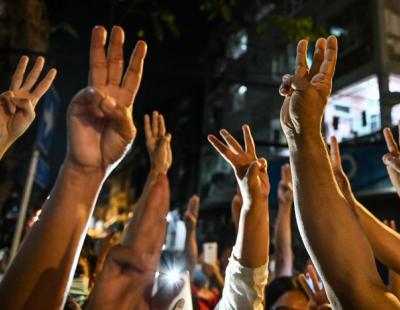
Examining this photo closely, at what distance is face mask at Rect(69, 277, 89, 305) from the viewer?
8.54ft

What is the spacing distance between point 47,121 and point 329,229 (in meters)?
5.48

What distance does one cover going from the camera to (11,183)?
8.23 m

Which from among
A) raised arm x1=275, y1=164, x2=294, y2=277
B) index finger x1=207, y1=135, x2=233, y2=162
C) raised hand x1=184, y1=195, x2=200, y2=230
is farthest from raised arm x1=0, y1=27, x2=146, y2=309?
raised hand x1=184, y1=195, x2=200, y2=230

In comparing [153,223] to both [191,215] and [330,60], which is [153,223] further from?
[191,215]

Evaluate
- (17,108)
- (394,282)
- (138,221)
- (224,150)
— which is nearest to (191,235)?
(224,150)

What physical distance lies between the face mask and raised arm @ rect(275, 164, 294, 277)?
6.58 ft

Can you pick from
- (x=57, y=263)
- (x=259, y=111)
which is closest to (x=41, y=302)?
(x=57, y=263)

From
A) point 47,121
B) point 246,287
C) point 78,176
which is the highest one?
point 47,121

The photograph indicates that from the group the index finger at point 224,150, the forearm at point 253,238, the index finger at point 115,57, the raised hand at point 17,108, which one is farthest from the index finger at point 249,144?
the raised hand at point 17,108

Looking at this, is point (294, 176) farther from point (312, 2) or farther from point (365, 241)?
point (312, 2)

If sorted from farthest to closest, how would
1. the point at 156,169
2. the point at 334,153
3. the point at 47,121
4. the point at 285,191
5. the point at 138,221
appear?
the point at 47,121 → the point at 285,191 → the point at 334,153 → the point at 156,169 → the point at 138,221

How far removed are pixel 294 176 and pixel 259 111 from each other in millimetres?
19583

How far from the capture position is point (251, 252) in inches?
79.9

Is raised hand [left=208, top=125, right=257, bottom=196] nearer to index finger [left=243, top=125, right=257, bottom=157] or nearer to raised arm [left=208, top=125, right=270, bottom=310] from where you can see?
index finger [left=243, top=125, right=257, bottom=157]
